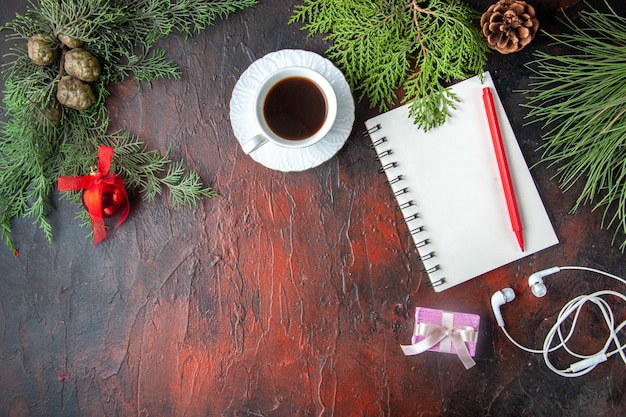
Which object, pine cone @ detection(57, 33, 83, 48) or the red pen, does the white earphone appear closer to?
the red pen

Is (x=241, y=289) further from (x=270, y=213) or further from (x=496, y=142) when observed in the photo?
(x=496, y=142)

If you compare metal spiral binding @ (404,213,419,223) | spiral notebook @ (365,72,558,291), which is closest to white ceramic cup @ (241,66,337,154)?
spiral notebook @ (365,72,558,291)

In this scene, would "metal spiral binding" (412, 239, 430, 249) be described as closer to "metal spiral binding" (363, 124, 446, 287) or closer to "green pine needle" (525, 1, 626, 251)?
"metal spiral binding" (363, 124, 446, 287)

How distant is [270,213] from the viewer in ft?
3.06

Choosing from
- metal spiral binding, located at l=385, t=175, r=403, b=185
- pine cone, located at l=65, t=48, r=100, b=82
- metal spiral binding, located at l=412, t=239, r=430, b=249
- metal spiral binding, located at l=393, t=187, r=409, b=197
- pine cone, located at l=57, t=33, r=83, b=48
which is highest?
pine cone, located at l=57, t=33, r=83, b=48

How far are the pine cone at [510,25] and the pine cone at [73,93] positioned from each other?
72 cm

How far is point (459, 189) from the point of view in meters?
0.92

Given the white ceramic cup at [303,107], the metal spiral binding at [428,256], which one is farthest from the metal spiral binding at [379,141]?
the metal spiral binding at [428,256]

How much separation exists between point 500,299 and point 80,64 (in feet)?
2.80

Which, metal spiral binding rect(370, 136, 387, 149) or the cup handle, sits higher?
the cup handle

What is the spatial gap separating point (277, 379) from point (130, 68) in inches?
25.1

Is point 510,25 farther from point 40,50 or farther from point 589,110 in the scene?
point 40,50

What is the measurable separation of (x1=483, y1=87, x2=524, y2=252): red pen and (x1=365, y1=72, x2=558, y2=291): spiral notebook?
0.02m

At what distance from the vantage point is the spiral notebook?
0.92 metres
